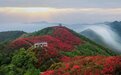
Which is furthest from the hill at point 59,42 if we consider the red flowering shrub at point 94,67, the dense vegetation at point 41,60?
the red flowering shrub at point 94,67

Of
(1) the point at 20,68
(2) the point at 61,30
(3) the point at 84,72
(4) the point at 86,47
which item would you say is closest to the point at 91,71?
(3) the point at 84,72

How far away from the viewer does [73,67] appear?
268 ft

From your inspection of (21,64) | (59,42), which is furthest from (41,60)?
(59,42)

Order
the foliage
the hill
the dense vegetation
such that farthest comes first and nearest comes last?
1. the hill
2. the foliage
3. the dense vegetation

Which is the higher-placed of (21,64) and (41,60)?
(41,60)

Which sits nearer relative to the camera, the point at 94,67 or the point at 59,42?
the point at 94,67

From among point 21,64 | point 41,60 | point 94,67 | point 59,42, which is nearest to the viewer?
point 94,67

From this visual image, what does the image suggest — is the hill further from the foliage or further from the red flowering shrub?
the red flowering shrub

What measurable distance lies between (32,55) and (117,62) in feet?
119

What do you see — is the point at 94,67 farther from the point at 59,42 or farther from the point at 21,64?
the point at 59,42

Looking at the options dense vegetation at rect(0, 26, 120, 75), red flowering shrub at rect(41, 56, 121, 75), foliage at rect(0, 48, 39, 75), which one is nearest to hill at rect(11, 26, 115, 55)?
dense vegetation at rect(0, 26, 120, 75)

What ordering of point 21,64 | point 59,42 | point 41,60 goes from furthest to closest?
point 59,42, point 41,60, point 21,64

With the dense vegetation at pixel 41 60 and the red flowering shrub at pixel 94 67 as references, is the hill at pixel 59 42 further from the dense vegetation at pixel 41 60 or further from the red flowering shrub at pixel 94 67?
the red flowering shrub at pixel 94 67

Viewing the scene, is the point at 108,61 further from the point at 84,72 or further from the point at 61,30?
the point at 61,30
